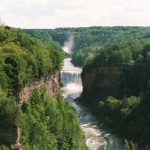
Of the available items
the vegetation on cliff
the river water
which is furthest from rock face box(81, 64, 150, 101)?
the river water

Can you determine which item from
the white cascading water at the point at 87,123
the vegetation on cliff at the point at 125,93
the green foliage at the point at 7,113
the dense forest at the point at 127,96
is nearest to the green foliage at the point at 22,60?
the green foliage at the point at 7,113

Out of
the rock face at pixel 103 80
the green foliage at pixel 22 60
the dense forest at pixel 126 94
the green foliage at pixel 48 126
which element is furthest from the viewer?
the rock face at pixel 103 80

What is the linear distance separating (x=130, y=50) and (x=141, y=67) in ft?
64.9

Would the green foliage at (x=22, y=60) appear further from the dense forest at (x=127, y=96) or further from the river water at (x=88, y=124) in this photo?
the dense forest at (x=127, y=96)

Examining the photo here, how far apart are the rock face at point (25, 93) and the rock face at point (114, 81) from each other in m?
45.9

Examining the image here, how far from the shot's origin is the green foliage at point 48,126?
2295 inches

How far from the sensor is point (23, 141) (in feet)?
178

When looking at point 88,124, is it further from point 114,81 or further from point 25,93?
point 25,93

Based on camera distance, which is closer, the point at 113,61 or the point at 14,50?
the point at 14,50

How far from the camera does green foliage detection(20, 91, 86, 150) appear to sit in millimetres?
58281

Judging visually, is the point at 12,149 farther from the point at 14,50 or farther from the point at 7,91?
the point at 14,50

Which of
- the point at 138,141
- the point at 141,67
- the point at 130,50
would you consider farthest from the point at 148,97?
the point at 130,50

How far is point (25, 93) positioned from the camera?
64750 millimetres

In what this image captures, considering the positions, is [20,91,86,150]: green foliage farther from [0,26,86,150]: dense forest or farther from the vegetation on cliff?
the vegetation on cliff
